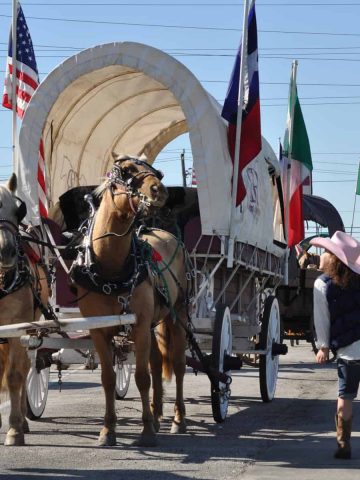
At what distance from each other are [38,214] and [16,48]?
4.45 metres

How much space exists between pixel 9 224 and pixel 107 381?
1.72 m

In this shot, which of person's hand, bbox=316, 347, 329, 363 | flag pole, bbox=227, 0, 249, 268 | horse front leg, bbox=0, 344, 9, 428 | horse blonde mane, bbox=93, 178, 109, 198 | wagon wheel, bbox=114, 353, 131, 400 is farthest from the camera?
wagon wheel, bbox=114, 353, 131, 400

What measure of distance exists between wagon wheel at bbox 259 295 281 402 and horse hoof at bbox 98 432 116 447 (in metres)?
4.14

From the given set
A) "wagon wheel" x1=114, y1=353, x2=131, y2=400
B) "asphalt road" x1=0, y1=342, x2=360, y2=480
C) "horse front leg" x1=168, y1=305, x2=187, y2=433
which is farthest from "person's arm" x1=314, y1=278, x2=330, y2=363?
"wagon wheel" x1=114, y1=353, x2=131, y2=400

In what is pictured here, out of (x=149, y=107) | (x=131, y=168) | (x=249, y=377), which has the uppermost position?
(x=149, y=107)

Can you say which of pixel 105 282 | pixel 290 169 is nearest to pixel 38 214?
pixel 105 282

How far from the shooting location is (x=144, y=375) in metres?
10.0

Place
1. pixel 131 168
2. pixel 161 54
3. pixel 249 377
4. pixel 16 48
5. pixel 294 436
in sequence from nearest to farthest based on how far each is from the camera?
pixel 131 168, pixel 294 436, pixel 161 54, pixel 16 48, pixel 249 377

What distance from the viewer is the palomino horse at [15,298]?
9.32m

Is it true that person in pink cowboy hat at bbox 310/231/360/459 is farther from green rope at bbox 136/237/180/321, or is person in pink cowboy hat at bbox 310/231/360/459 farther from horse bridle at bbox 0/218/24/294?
horse bridle at bbox 0/218/24/294

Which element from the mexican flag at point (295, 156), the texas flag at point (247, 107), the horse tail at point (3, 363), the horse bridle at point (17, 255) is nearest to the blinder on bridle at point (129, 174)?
the horse bridle at point (17, 255)

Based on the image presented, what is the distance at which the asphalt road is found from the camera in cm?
830

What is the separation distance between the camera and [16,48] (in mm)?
15906

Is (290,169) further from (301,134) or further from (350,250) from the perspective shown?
(350,250)
